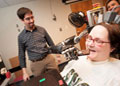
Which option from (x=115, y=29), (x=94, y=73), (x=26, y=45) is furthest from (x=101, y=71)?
(x=26, y=45)

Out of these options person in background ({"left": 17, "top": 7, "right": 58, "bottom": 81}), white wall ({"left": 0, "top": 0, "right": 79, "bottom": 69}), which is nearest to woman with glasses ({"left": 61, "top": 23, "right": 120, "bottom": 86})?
person in background ({"left": 17, "top": 7, "right": 58, "bottom": 81})

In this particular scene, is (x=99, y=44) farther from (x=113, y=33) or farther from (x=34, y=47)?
(x=34, y=47)

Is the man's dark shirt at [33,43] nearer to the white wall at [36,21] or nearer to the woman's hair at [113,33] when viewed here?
the woman's hair at [113,33]

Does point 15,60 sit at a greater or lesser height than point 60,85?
lesser

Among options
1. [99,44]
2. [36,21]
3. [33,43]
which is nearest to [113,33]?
[99,44]

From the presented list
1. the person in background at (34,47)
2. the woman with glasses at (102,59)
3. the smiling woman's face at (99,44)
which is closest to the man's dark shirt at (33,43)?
the person in background at (34,47)

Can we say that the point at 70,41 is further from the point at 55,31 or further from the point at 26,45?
the point at 55,31

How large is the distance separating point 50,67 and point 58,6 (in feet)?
7.61

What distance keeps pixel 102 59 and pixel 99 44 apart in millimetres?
145

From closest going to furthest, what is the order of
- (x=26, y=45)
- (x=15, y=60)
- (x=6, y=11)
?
(x=26, y=45)
(x=6, y=11)
(x=15, y=60)

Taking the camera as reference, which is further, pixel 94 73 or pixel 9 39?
pixel 9 39

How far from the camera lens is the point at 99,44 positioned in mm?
667

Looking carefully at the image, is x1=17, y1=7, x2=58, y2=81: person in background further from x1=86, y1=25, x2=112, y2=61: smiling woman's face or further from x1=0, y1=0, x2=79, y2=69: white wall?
x1=0, y1=0, x2=79, y2=69: white wall

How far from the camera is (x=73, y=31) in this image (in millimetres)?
3539
